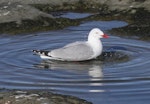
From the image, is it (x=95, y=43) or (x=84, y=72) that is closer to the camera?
(x=84, y=72)

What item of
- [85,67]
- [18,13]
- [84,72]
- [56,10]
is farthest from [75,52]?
[56,10]

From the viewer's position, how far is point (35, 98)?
30.4 feet

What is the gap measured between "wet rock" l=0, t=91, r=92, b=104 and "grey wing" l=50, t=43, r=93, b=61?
3.24 metres

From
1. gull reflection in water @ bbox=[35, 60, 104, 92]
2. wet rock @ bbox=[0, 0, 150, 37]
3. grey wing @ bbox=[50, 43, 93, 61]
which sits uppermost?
wet rock @ bbox=[0, 0, 150, 37]

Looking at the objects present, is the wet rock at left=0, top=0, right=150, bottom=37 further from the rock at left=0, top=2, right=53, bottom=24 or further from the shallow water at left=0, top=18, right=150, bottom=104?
the shallow water at left=0, top=18, right=150, bottom=104

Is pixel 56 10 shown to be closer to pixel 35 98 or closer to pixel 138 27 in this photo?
pixel 138 27

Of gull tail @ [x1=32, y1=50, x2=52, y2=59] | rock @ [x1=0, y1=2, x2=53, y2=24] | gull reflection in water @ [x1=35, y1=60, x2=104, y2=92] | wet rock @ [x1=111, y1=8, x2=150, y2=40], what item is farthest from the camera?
rock @ [x1=0, y1=2, x2=53, y2=24]

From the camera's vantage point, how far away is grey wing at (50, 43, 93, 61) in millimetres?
12922

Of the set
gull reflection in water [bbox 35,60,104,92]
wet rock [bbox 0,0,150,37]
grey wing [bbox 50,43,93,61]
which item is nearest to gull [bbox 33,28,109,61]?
grey wing [bbox 50,43,93,61]

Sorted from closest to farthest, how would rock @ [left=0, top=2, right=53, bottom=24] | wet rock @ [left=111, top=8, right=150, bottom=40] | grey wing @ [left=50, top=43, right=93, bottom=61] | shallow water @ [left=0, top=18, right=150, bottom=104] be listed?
shallow water @ [left=0, top=18, right=150, bottom=104] < grey wing @ [left=50, top=43, right=93, bottom=61] < wet rock @ [left=111, top=8, right=150, bottom=40] < rock @ [left=0, top=2, right=53, bottom=24]

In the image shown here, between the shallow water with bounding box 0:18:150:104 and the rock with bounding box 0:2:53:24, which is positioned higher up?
the rock with bounding box 0:2:53:24

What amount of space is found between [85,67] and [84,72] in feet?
1.92

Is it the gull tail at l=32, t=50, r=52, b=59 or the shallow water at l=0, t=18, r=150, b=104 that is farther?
the gull tail at l=32, t=50, r=52, b=59

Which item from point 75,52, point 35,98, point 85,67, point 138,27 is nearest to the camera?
point 35,98
